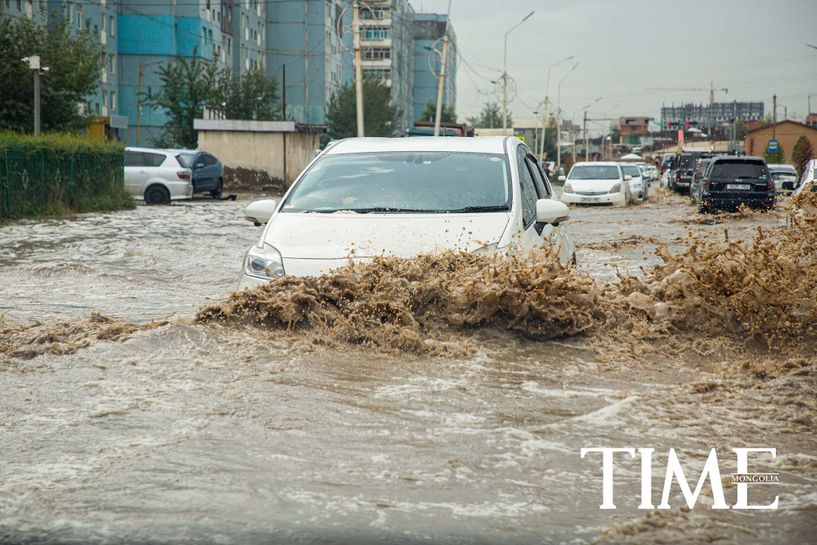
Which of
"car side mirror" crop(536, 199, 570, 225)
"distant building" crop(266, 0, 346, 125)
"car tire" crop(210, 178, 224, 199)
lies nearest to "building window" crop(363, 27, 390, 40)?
"distant building" crop(266, 0, 346, 125)

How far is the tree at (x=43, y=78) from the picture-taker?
3494cm

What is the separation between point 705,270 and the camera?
841 cm

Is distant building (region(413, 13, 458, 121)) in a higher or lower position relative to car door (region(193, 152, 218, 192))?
higher

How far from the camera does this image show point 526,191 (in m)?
9.02

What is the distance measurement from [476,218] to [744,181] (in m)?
25.0

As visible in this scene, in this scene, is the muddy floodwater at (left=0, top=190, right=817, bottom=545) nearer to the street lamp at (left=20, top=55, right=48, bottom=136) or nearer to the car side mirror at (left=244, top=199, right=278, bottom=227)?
the car side mirror at (left=244, top=199, right=278, bottom=227)

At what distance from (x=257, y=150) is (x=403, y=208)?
39.0 m

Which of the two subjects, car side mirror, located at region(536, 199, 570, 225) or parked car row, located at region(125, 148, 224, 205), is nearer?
car side mirror, located at region(536, 199, 570, 225)

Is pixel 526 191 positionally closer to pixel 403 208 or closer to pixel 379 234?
pixel 403 208

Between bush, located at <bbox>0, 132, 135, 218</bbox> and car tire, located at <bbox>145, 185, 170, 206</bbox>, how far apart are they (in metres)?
2.69

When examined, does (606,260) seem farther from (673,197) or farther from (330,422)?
(673,197)

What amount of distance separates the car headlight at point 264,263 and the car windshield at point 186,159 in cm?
2804

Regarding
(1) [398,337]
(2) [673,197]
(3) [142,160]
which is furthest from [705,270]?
(2) [673,197]

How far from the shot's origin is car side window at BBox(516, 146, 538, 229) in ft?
28.1
